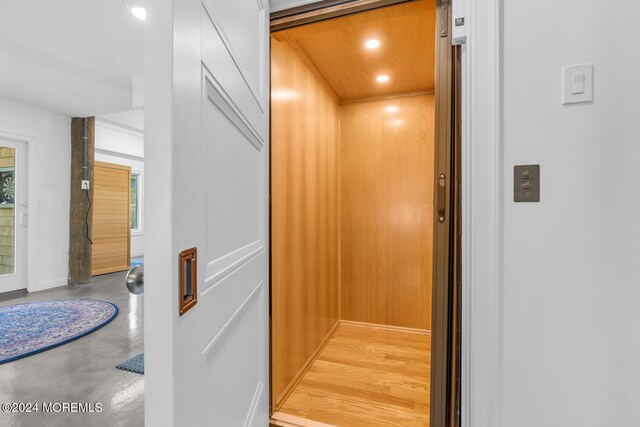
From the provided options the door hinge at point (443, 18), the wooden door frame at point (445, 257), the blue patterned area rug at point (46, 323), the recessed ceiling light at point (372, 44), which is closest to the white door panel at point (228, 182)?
the wooden door frame at point (445, 257)

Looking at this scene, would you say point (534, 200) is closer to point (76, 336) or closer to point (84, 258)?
point (76, 336)

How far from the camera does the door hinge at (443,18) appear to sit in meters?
1.17

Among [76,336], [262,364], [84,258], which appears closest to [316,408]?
[262,364]

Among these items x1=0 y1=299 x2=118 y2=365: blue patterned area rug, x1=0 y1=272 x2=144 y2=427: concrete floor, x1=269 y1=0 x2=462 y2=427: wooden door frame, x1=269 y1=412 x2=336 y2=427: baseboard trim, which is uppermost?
x1=269 y1=0 x2=462 y2=427: wooden door frame

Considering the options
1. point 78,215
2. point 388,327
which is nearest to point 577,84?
point 388,327

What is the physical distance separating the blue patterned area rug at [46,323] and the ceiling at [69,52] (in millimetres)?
2296

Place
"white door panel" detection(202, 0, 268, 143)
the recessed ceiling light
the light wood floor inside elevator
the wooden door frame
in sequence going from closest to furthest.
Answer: "white door panel" detection(202, 0, 268, 143), the wooden door frame, the light wood floor inside elevator, the recessed ceiling light

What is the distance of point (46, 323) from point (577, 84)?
13.9ft

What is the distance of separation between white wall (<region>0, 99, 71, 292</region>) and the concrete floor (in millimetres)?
2135

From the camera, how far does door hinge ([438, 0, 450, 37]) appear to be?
117 cm

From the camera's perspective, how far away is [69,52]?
2.63 meters

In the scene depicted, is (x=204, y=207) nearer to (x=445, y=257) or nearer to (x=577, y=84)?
(x=445, y=257)

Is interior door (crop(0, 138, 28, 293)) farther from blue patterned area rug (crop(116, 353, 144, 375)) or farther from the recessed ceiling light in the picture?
the recessed ceiling light

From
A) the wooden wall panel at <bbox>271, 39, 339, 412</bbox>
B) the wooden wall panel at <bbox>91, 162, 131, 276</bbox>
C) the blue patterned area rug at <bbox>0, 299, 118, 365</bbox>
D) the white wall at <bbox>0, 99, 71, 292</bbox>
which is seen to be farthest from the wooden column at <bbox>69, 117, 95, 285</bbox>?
the wooden wall panel at <bbox>271, 39, 339, 412</bbox>
